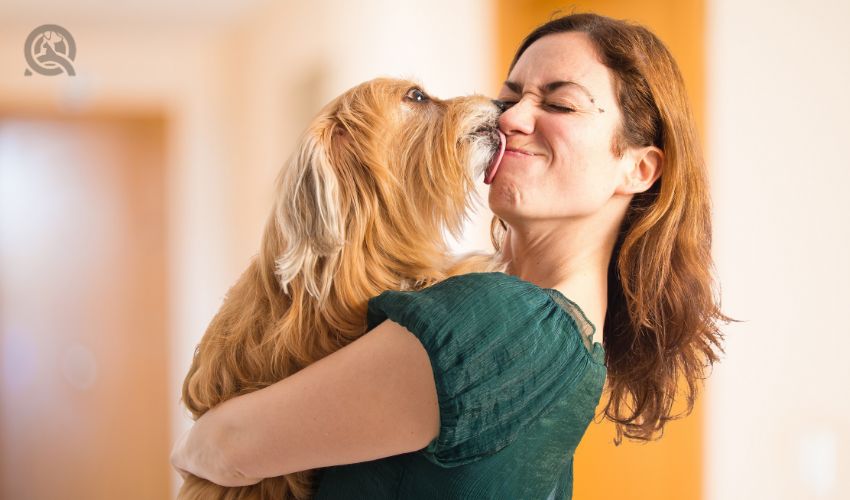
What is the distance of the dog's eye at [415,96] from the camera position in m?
1.56

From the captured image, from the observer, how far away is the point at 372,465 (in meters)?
1.14

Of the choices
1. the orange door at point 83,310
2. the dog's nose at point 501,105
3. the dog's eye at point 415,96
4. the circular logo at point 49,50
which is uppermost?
the circular logo at point 49,50

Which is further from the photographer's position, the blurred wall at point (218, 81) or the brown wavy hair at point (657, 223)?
the blurred wall at point (218, 81)

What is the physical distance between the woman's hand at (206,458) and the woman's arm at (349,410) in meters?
0.06

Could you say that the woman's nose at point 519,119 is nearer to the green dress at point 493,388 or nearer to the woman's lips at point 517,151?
the woman's lips at point 517,151

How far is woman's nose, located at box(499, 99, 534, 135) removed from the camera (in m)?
1.42

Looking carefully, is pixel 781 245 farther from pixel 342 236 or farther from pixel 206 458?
pixel 206 458

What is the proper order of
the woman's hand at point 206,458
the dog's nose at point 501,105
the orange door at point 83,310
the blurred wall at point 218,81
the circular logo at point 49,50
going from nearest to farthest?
the woman's hand at point 206,458
the dog's nose at point 501,105
the circular logo at point 49,50
the blurred wall at point 218,81
the orange door at point 83,310

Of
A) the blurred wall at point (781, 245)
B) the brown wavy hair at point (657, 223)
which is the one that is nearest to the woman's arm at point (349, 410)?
the brown wavy hair at point (657, 223)

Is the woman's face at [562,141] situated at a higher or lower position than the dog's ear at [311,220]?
higher

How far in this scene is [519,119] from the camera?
1422 millimetres

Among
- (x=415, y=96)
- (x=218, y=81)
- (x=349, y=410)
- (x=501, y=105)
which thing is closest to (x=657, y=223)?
(x=501, y=105)

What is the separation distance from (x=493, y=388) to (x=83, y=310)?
3.28m

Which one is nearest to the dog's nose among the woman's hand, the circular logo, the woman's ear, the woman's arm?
the woman's ear
